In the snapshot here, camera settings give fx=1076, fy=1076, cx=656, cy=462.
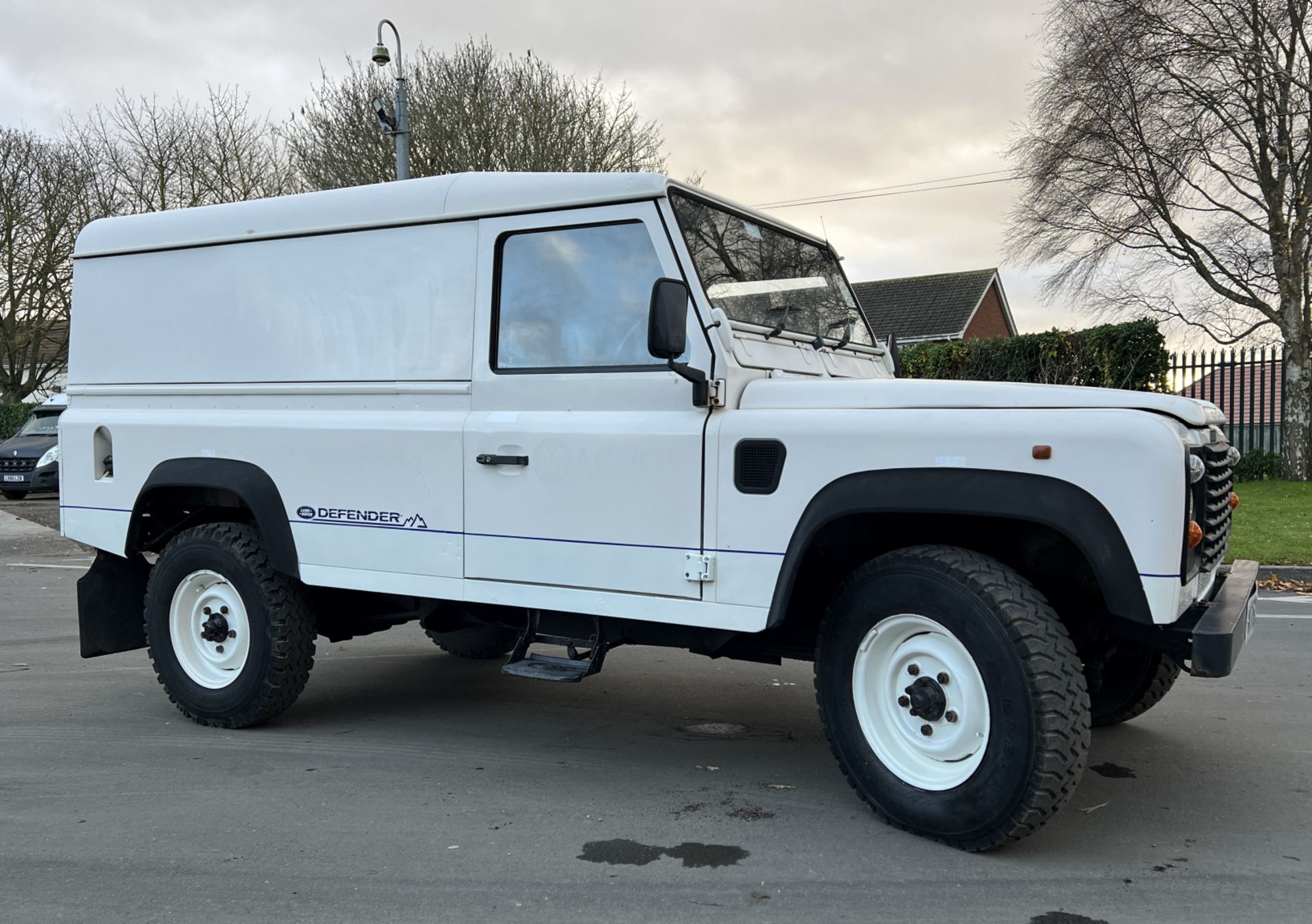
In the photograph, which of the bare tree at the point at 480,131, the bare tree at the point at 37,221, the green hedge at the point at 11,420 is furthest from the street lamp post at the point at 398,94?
the green hedge at the point at 11,420

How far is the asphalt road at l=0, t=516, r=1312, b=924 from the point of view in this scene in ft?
10.6

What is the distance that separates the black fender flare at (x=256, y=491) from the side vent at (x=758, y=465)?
2.25 meters

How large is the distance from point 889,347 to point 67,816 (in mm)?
4216

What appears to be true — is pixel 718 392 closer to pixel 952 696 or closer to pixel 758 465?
pixel 758 465

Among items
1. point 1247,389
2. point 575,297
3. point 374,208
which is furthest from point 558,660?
point 1247,389

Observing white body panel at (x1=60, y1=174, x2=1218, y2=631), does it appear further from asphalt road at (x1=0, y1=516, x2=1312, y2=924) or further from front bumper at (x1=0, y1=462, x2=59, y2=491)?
front bumper at (x1=0, y1=462, x2=59, y2=491)

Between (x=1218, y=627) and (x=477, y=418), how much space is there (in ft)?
9.25

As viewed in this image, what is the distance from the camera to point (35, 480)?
67.7 feet

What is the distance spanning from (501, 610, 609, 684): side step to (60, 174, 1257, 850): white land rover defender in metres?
0.02

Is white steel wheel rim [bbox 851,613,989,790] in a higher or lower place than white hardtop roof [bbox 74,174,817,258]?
lower

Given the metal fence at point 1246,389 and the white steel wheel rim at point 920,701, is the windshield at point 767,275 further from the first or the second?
the metal fence at point 1246,389

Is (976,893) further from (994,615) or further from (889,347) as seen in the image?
(889,347)

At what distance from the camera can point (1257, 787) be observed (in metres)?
4.20

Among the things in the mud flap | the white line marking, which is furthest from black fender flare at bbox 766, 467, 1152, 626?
the white line marking
